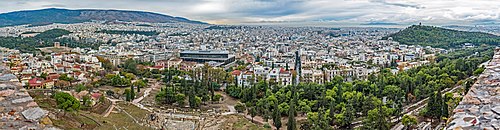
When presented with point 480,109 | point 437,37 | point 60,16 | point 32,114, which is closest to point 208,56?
point 32,114

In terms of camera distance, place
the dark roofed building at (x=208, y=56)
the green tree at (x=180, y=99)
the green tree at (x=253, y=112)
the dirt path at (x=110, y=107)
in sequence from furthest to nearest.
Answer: the dark roofed building at (x=208, y=56), the green tree at (x=180, y=99), the green tree at (x=253, y=112), the dirt path at (x=110, y=107)

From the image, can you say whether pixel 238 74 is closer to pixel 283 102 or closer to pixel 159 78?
pixel 159 78

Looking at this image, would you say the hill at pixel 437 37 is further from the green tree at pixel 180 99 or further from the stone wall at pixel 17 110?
the stone wall at pixel 17 110

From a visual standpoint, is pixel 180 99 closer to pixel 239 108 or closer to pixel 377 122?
pixel 239 108

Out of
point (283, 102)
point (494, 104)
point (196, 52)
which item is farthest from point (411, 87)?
point (196, 52)

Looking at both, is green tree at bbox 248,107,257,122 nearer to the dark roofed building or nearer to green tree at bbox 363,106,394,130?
green tree at bbox 363,106,394,130

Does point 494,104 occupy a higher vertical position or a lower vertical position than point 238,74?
higher

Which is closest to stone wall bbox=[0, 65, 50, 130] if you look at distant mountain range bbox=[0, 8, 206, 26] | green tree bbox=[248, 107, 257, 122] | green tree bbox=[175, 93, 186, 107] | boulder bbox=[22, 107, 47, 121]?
boulder bbox=[22, 107, 47, 121]

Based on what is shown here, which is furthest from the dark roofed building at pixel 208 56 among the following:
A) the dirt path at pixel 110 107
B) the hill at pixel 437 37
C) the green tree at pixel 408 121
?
the hill at pixel 437 37
